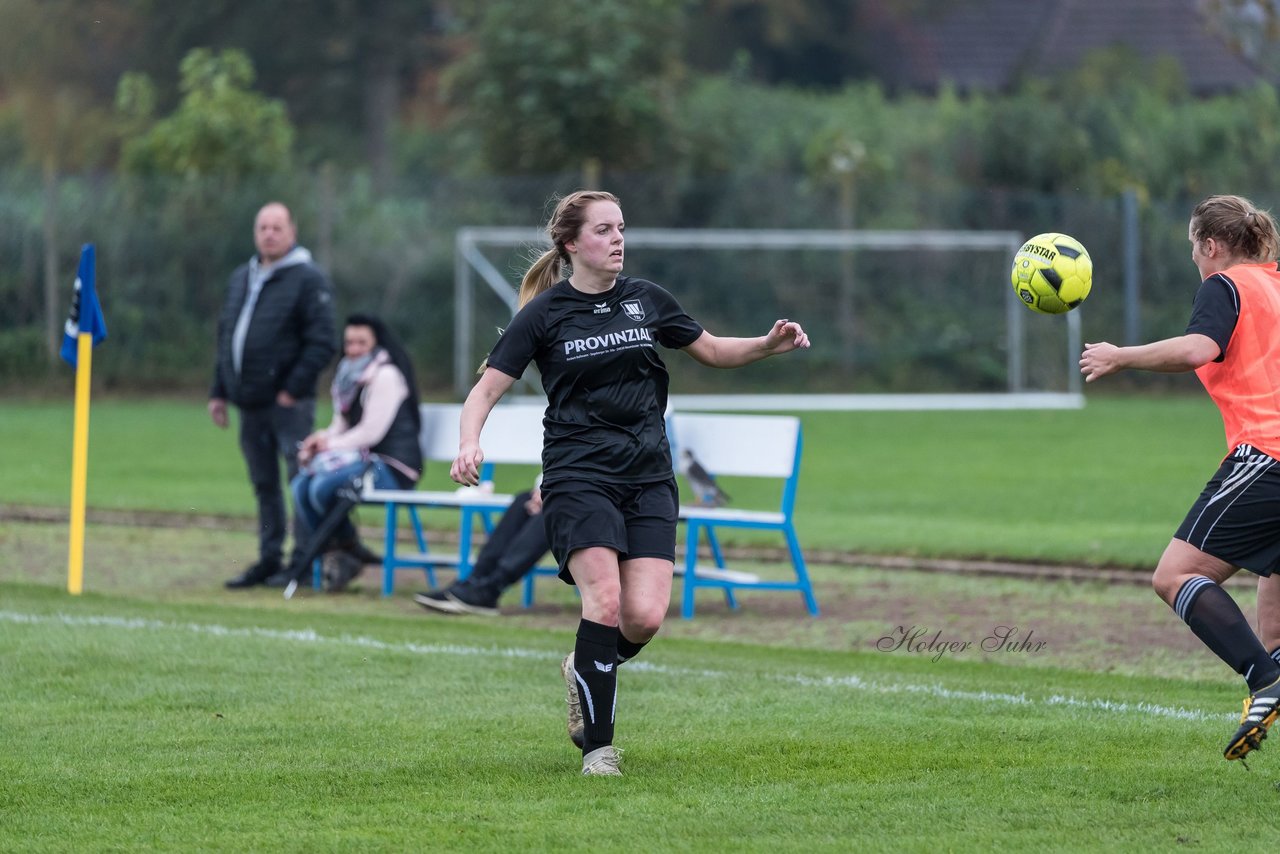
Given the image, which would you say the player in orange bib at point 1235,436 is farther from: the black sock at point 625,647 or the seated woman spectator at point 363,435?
the seated woman spectator at point 363,435

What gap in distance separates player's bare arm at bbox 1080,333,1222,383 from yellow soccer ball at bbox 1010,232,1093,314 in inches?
30.0

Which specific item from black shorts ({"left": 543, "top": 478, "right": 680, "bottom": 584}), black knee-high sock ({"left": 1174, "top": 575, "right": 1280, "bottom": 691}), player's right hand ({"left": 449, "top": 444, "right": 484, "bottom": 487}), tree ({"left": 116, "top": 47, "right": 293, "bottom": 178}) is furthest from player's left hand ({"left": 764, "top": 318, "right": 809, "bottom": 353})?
tree ({"left": 116, "top": 47, "right": 293, "bottom": 178})

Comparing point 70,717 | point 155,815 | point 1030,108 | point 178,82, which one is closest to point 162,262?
point 1030,108

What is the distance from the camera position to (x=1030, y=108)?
2991 cm

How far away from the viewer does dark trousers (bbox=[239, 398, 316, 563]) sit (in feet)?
37.2

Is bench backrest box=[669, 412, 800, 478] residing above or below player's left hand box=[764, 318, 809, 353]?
below

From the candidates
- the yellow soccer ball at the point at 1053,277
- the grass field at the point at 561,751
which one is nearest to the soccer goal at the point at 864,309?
the grass field at the point at 561,751

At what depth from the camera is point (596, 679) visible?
19.5 feet

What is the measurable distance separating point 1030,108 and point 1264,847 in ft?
85.5

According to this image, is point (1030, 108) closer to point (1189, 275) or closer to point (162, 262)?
point (1189, 275)

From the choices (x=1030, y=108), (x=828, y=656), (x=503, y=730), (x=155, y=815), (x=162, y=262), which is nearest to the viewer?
(x=155, y=815)

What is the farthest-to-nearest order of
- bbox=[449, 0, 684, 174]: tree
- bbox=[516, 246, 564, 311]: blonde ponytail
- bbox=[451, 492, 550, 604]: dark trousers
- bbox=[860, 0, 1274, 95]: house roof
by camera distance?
bbox=[860, 0, 1274, 95]: house roof
bbox=[449, 0, 684, 174]: tree
bbox=[451, 492, 550, 604]: dark trousers
bbox=[516, 246, 564, 311]: blonde ponytail

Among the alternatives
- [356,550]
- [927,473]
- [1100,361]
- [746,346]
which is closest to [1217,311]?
[1100,361]

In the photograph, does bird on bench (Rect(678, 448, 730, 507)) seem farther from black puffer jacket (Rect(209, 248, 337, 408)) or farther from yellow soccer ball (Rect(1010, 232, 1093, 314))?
yellow soccer ball (Rect(1010, 232, 1093, 314))
